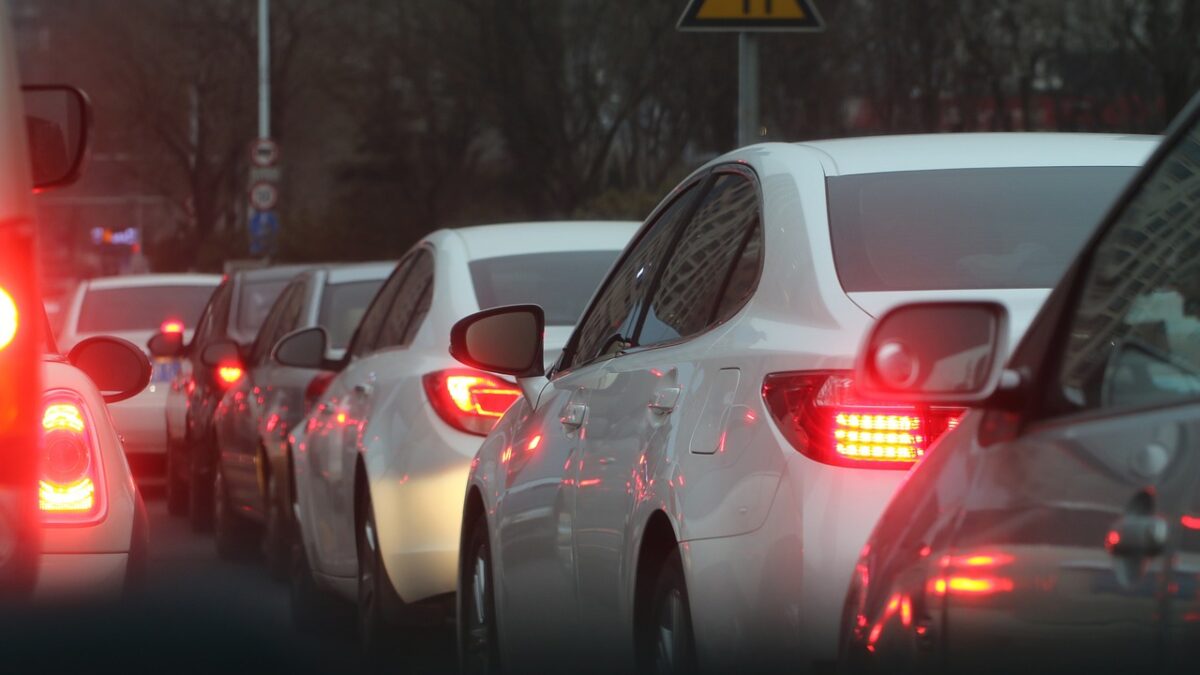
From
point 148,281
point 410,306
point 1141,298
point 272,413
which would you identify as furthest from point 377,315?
point 148,281

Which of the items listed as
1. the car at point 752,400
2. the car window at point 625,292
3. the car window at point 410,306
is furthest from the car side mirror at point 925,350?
the car window at point 410,306

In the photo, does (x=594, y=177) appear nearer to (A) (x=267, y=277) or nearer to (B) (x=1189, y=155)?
(A) (x=267, y=277)

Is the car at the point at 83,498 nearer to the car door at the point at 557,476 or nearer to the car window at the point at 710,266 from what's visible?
the car door at the point at 557,476

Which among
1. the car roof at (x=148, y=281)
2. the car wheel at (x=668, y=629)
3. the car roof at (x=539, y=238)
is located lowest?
the car roof at (x=148, y=281)

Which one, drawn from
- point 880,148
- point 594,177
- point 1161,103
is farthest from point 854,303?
point 594,177

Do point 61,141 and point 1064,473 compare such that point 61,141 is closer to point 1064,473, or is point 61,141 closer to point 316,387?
point 1064,473

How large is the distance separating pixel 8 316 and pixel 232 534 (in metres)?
8.48

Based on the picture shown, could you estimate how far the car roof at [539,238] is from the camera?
843cm

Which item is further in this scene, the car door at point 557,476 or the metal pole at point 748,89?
the metal pole at point 748,89

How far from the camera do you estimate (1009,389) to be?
2.93 m

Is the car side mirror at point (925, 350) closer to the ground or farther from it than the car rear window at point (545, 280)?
farther from it

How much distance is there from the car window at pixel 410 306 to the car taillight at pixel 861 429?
165 inches

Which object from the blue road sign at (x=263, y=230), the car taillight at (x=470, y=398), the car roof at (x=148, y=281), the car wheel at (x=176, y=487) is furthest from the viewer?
the blue road sign at (x=263, y=230)

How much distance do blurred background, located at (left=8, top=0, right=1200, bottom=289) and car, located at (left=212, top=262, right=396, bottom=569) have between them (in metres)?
14.6
